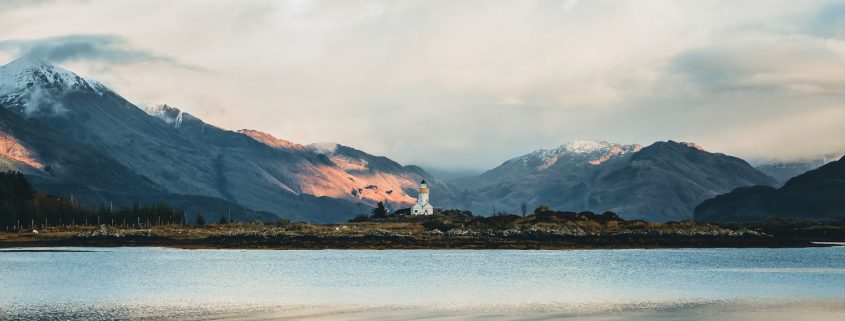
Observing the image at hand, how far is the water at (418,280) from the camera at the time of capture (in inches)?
3297

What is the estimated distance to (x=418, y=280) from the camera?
107 metres

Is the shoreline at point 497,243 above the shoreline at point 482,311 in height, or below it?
above

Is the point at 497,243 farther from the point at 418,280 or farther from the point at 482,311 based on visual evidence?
the point at 482,311

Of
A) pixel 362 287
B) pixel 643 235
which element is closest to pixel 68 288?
pixel 362 287

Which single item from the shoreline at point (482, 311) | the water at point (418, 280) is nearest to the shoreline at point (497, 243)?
the water at point (418, 280)

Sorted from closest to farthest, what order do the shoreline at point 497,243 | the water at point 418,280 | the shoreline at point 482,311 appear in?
the shoreline at point 482,311, the water at point 418,280, the shoreline at point 497,243

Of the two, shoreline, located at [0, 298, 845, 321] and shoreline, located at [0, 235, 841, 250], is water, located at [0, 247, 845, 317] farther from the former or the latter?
shoreline, located at [0, 235, 841, 250]

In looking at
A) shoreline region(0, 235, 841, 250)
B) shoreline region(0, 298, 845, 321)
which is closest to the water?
shoreline region(0, 298, 845, 321)

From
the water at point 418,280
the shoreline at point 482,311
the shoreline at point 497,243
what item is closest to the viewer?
the shoreline at point 482,311

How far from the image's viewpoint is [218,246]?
616 ft

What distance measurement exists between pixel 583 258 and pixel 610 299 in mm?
68254

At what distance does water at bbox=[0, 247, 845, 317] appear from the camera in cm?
8375

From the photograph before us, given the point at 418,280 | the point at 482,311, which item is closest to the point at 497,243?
the point at 418,280

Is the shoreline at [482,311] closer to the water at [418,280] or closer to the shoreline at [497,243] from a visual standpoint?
the water at [418,280]
